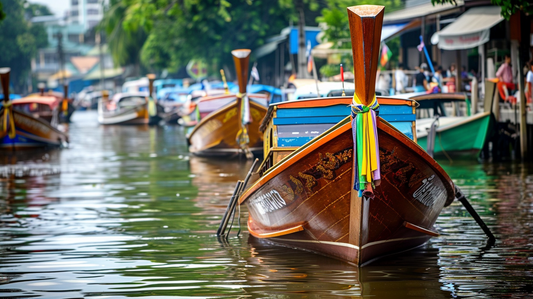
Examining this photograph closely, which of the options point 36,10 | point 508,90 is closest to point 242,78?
point 508,90

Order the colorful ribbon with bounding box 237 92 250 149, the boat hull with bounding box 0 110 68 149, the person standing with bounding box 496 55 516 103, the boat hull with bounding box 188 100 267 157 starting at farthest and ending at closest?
the boat hull with bounding box 0 110 68 149 → the boat hull with bounding box 188 100 267 157 → the colorful ribbon with bounding box 237 92 250 149 → the person standing with bounding box 496 55 516 103

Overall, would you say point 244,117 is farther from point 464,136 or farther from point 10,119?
point 10,119

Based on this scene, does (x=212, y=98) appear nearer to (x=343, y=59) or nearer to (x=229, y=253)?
(x=343, y=59)

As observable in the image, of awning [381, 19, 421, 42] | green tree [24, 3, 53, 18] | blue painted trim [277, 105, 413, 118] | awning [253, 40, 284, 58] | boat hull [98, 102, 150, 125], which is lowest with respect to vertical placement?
boat hull [98, 102, 150, 125]

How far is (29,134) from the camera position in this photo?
2812cm

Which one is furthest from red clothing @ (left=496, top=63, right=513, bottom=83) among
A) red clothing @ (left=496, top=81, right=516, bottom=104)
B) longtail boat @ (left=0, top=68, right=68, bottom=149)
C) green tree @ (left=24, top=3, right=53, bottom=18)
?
green tree @ (left=24, top=3, right=53, bottom=18)

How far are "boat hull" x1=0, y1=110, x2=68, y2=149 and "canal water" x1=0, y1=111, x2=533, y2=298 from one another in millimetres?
10454

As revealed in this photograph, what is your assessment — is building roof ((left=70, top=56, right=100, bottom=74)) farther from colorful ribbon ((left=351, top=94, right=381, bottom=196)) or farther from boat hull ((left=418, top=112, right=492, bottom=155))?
colorful ribbon ((left=351, top=94, right=381, bottom=196))

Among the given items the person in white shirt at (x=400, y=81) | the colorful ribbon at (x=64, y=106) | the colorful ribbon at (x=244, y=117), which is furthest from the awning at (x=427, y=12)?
the colorful ribbon at (x=64, y=106)

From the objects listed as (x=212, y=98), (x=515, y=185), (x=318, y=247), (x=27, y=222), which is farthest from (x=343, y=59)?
(x=318, y=247)

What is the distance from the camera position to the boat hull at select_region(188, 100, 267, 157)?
72.1 feet

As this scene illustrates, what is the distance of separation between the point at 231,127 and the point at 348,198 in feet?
46.7

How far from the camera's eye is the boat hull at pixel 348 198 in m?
8.20

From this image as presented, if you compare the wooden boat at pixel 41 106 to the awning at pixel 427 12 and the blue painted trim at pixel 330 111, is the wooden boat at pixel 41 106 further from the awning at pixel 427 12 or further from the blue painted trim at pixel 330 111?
the blue painted trim at pixel 330 111
